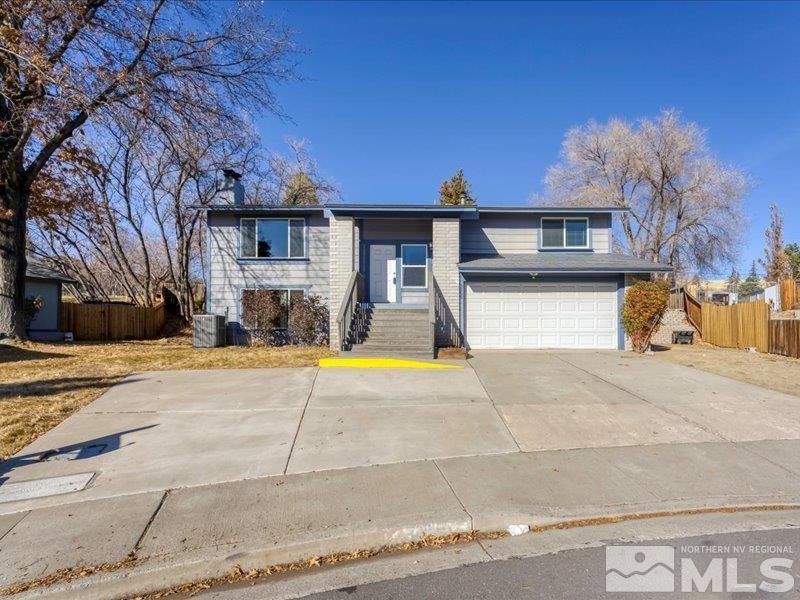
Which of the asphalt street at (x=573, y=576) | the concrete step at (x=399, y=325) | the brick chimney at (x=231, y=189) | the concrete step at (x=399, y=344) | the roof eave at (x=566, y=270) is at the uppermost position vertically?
the brick chimney at (x=231, y=189)

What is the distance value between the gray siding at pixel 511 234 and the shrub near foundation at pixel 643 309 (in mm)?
2894

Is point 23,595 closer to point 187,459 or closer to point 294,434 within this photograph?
point 187,459

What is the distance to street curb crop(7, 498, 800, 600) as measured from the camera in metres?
2.87

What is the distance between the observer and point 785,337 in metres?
13.0

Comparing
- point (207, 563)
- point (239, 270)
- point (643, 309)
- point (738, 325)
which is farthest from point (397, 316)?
point (738, 325)

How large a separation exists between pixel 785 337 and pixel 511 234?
335 inches

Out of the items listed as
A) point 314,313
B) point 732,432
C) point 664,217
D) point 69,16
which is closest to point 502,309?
point 314,313

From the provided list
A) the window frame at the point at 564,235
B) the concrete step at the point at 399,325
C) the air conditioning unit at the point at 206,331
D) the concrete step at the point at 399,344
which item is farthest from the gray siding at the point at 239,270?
the window frame at the point at 564,235

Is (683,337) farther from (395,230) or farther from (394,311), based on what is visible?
(395,230)

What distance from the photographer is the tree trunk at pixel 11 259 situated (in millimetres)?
13820

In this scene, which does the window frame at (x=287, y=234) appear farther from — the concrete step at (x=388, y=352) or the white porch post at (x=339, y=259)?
the concrete step at (x=388, y=352)

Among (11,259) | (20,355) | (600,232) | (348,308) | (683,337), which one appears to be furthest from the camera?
(683,337)

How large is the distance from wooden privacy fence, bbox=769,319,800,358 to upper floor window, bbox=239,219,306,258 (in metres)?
15.2

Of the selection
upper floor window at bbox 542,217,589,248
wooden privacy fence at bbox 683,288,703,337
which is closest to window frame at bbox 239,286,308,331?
upper floor window at bbox 542,217,589,248
